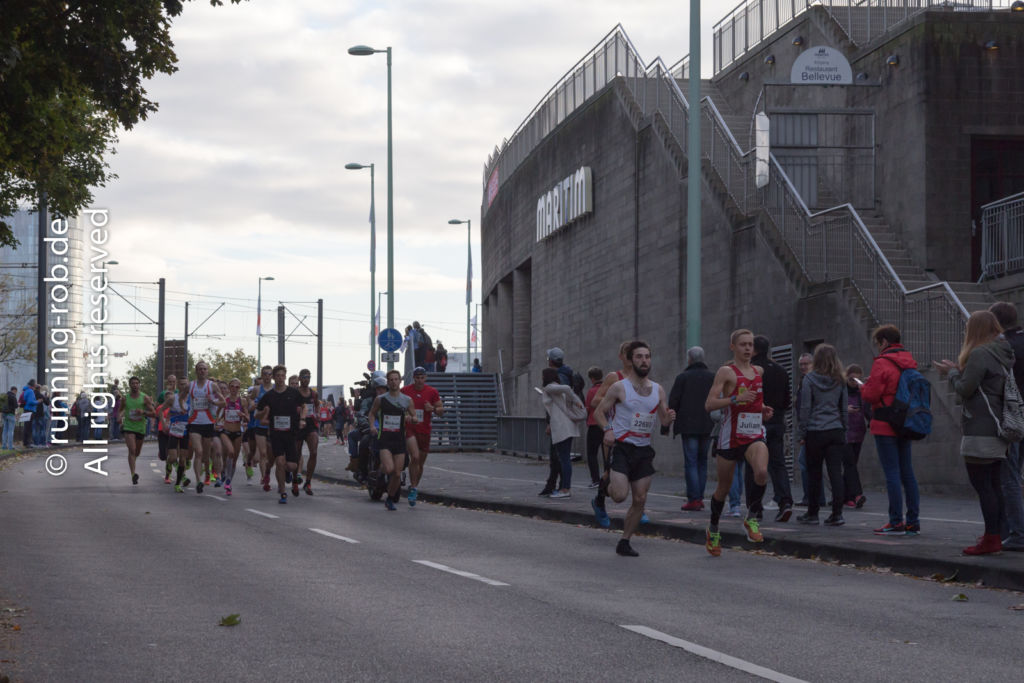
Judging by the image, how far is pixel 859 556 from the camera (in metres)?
12.2

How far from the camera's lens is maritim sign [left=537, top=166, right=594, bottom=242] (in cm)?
3300

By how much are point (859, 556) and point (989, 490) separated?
1245mm

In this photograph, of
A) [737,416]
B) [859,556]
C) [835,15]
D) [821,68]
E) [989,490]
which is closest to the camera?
[989,490]

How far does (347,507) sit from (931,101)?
1157 centimetres

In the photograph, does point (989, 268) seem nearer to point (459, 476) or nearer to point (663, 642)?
point (459, 476)

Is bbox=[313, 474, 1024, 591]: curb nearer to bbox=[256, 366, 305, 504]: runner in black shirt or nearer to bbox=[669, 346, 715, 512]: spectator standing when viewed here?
bbox=[669, 346, 715, 512]: spectator standing

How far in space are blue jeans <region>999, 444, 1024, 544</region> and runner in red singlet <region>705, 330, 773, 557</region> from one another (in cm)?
194

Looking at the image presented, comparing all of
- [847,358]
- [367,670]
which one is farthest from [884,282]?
[367,670]

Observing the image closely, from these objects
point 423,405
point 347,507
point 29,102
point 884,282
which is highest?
point 29,102

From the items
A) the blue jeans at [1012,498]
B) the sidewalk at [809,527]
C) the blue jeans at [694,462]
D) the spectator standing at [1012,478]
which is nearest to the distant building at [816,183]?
the sidewalk at [809,527]

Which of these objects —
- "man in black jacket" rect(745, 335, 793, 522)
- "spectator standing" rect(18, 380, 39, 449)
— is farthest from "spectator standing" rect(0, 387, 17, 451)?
"man in black jacket" rect(745, 335, 793, 522)

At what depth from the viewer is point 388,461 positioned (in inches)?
749

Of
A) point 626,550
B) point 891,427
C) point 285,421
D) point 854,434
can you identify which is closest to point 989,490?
point 891,427

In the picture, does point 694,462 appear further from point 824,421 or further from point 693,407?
point 824,421
